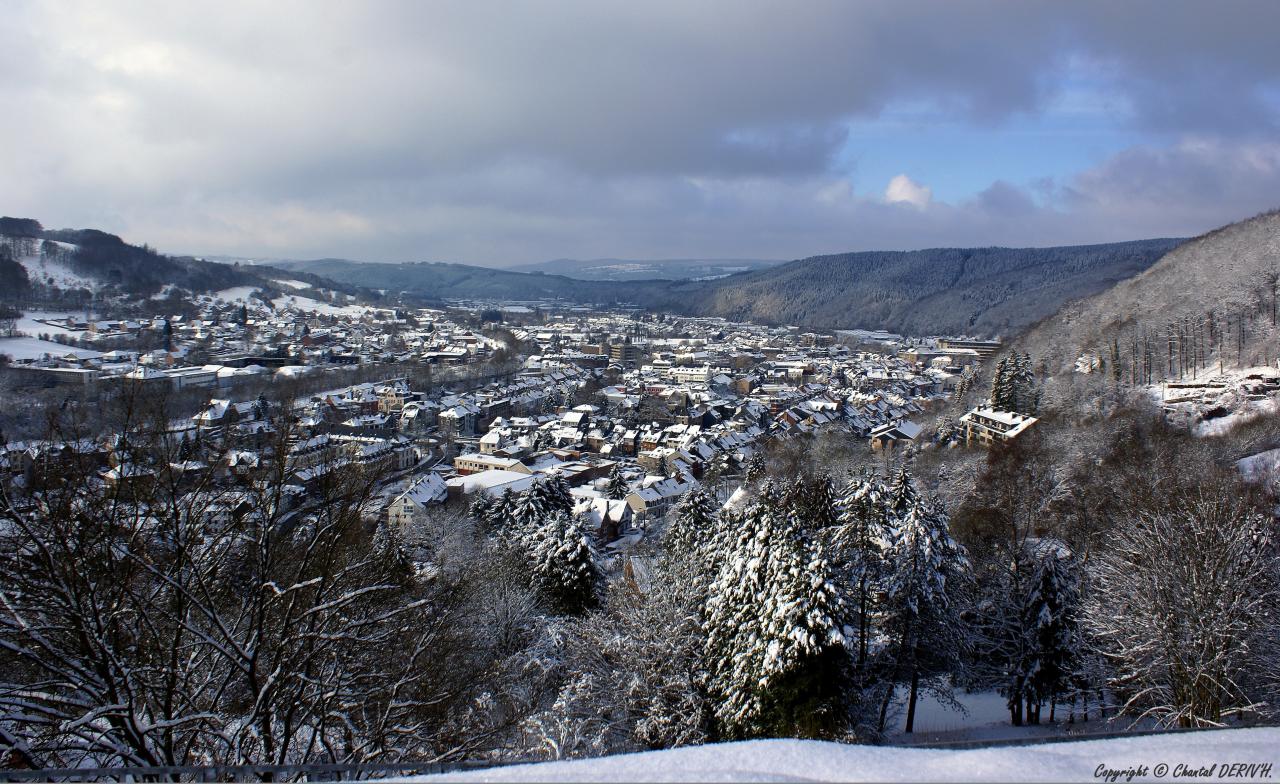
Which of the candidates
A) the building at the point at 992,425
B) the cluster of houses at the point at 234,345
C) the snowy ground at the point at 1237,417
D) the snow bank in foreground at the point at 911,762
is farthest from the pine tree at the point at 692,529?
the cluster of houses at the point at 234,345

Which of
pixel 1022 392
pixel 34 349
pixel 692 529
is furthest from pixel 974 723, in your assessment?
pixel 34 349

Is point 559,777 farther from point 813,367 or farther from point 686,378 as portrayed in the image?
point 813,367

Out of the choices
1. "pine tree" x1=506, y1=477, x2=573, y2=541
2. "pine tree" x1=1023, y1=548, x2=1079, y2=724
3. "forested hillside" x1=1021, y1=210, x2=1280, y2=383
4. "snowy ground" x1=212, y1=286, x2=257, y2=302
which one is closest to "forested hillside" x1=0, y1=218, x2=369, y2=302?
"snowy ground" x1=212, y1=286, x2=257, y2=302

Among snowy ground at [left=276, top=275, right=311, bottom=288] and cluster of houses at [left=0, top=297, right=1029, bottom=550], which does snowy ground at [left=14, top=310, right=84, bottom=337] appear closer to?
cluster of houses at [left=0, top=297, right=1029, bottom=550]

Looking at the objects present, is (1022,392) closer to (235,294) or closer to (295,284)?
(235,294)

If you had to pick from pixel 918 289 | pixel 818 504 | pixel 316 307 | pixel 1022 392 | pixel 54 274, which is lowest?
pixel 818 504
